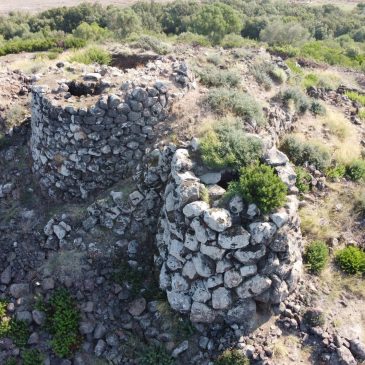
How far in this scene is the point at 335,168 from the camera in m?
13.6

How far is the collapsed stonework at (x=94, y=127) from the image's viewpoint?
37.5 ft

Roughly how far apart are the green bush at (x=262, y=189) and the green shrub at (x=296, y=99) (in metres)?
6.39

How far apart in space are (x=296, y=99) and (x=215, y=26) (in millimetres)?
19043

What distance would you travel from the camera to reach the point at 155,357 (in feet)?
30.3

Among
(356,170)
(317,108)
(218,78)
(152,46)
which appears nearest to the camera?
(356,170)

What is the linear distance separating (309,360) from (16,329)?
6925 mm

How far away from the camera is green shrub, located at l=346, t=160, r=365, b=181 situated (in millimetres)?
13422

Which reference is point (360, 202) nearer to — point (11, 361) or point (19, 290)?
point (19, 290)

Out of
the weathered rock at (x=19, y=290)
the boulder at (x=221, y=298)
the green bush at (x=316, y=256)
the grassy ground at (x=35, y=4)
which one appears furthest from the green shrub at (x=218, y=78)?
the grassy ground at (x=35, y=4)

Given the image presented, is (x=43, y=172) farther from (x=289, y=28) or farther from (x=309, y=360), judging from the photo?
(x=289, y=28)

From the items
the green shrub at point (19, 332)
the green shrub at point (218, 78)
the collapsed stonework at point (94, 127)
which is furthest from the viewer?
the green shrub at point (218, 78)

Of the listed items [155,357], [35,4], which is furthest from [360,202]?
[35,4]

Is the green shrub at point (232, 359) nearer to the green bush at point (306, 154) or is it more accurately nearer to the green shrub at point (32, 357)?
the green shrub at point (32, 357)

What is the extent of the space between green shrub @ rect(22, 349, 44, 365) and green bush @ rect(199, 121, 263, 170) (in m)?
6.09
